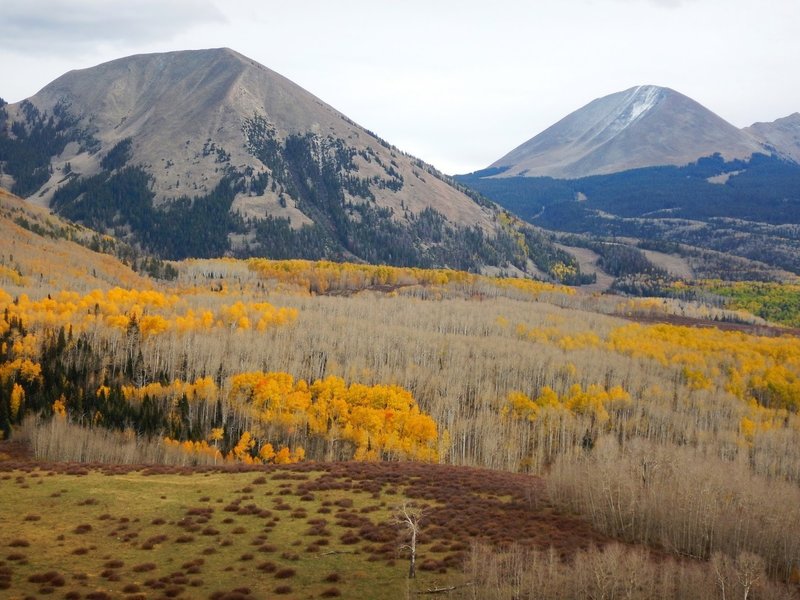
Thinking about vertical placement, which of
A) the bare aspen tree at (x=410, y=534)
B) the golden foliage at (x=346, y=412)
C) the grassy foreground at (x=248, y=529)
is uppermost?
the bare aspen tree at (x=410, y=534)

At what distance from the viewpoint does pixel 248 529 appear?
190 ft

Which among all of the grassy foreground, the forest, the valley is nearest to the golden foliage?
the forest

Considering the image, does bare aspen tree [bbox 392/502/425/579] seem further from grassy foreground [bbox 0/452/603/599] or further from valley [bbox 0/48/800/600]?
grassy foreground [bbox 0/452/603/599]

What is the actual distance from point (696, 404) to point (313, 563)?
140402 millimetres

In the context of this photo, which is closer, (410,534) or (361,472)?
(410,534)

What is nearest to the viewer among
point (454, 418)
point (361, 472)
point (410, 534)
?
point (410, 534)

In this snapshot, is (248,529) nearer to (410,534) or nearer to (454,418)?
(410,534)

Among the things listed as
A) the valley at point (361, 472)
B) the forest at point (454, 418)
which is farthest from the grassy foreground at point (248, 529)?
the forest at point (454, 418)

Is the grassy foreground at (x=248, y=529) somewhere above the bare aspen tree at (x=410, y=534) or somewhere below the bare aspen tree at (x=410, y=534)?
below

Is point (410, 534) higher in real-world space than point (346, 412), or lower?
higher

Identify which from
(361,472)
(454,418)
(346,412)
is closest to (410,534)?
(361,472)

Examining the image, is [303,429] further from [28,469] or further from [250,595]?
[250,595]

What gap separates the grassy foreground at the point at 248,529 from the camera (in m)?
46.2

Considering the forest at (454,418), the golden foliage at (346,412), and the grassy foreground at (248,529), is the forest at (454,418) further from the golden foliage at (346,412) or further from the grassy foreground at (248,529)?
the grassy foreground at (248,529)
